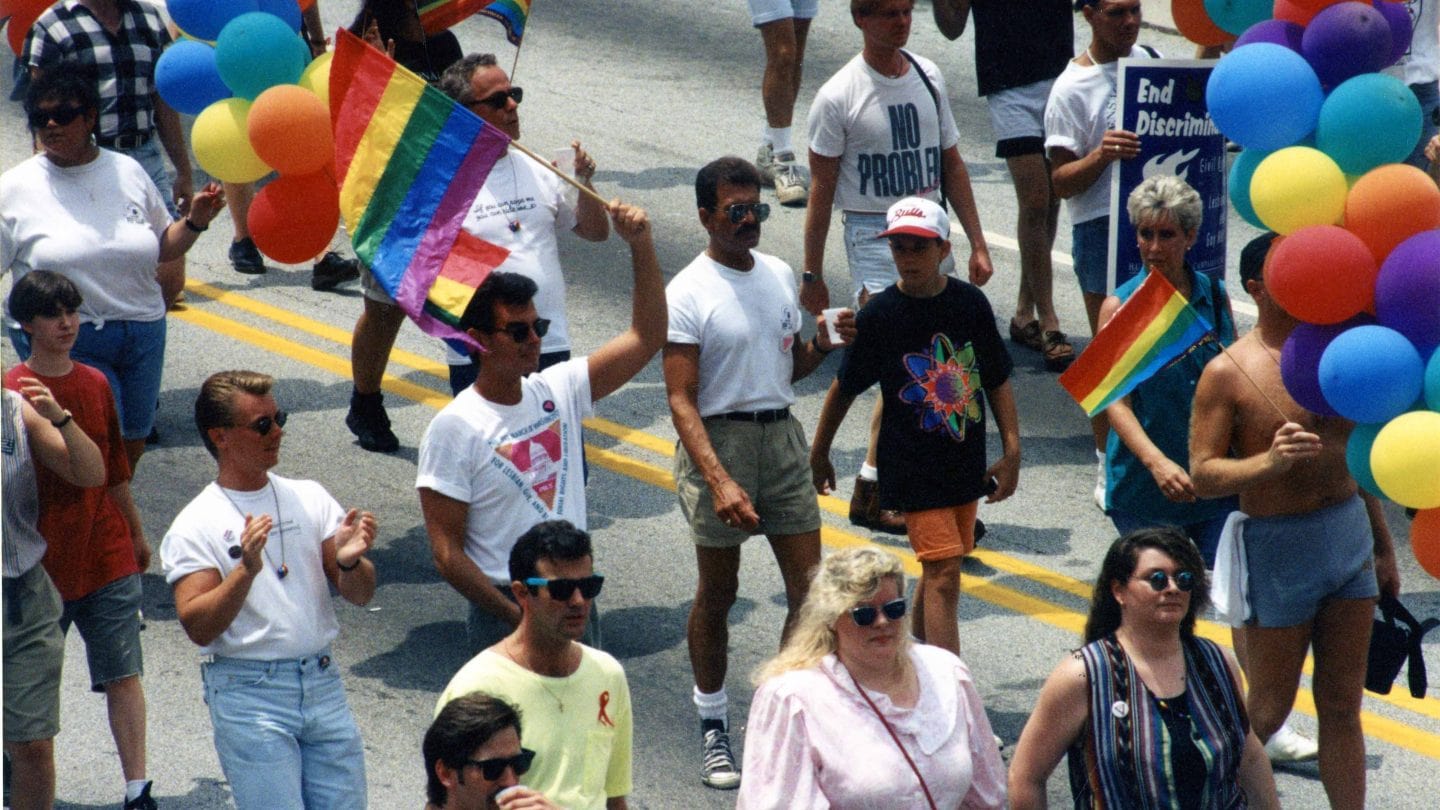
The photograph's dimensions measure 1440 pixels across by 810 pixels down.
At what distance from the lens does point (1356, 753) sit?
22.9ft

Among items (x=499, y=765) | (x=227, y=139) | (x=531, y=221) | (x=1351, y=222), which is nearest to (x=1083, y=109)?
(x=531, y=221)

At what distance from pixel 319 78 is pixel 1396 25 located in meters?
3.73

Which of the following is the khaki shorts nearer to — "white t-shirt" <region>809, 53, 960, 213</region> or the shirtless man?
the shirtless man

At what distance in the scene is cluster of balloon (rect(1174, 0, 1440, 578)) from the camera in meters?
6.48

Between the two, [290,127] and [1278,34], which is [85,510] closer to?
[290,127]

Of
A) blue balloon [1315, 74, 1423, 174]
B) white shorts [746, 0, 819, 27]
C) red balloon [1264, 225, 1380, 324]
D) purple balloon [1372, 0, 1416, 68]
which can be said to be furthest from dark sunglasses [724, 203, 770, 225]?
white shorts [746, 0, 819, 27]

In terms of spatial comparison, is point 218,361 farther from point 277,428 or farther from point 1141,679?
point 1141,679

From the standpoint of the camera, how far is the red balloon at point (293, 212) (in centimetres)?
763

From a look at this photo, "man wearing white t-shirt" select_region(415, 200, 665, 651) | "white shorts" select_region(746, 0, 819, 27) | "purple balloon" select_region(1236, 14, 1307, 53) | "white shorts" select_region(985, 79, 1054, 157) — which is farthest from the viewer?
"white shorts" select_region(746, 0, 819, 27)

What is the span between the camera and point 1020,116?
37.7 ft

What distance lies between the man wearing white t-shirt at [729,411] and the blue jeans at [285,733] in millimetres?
1562

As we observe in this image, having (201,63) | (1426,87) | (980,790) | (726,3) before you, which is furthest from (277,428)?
(726,3)

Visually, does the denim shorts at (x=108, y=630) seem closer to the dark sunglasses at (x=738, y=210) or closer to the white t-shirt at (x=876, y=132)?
the dark sunglasses at (x=738, y=210)

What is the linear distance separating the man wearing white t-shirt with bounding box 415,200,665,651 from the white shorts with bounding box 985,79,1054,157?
4859 millimetres
